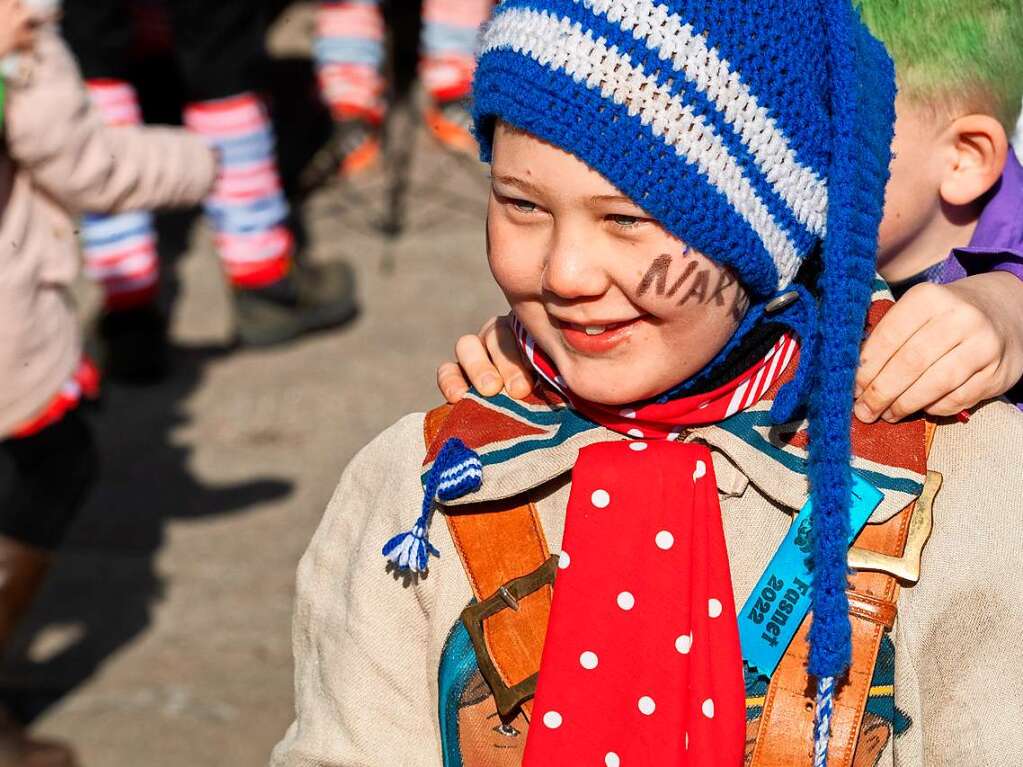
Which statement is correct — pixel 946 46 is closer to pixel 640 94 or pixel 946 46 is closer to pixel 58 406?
pixel 640 94

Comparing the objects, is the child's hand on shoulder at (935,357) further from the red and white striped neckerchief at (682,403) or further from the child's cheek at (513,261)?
the child's cheek at (513,261)

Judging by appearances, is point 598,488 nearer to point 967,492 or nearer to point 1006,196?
point 967,492

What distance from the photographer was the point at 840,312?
5.25 feet

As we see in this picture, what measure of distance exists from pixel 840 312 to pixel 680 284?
0.19 m

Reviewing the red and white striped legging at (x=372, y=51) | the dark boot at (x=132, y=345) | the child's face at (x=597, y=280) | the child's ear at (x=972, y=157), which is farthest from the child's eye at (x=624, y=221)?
the red and white striped legging at (x=372, y=51)

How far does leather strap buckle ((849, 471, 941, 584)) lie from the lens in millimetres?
1610

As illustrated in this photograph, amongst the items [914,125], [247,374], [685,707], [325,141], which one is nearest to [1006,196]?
[914,125]

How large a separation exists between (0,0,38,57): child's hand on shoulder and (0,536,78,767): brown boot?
1.09 metres

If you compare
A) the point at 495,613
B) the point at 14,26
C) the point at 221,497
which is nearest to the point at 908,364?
the point at 495,613

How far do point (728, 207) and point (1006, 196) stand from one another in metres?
0.75

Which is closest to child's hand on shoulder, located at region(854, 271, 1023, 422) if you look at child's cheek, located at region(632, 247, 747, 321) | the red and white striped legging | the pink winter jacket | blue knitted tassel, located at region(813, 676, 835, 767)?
child's cheek, located at region(632, 247, 747, 321)

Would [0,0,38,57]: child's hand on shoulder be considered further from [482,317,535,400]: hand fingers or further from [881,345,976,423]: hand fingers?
[881,345,976,423]: hand fingers

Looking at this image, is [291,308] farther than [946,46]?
Yes

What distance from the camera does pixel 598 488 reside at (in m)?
1.72
